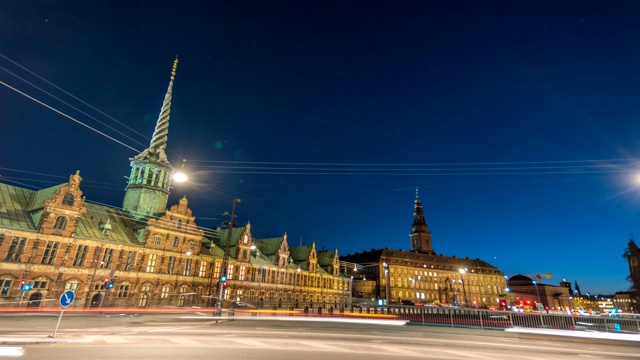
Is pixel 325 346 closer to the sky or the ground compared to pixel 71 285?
closer to the ground

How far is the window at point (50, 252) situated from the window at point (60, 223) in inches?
64.1

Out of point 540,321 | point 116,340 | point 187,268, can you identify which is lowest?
point 116,340

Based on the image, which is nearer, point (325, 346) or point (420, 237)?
point (325, 346)

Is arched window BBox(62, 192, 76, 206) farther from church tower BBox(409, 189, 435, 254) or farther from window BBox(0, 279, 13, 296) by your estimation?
church tower BBox(409, 189, 435, 254)

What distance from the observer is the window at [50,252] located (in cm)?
3447

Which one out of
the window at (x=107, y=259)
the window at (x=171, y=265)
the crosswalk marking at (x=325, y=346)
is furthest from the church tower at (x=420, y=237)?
the crosswalk marking at (x=325, y=346)

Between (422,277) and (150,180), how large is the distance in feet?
288

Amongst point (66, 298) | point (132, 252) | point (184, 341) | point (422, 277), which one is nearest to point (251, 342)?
point (184, 341)

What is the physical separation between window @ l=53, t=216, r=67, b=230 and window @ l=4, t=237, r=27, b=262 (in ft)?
9.39

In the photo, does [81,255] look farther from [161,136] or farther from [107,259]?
[161,136]

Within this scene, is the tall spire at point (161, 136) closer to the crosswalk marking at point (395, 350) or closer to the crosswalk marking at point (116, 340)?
the crosswalk marking at point (116, 340)

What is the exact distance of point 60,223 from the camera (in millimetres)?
36094

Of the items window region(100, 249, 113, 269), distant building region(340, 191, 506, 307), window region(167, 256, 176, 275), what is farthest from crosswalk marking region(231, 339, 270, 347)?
distant building region(340, 191, 506, 307)

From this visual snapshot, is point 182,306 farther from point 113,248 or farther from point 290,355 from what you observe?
point 290,355
